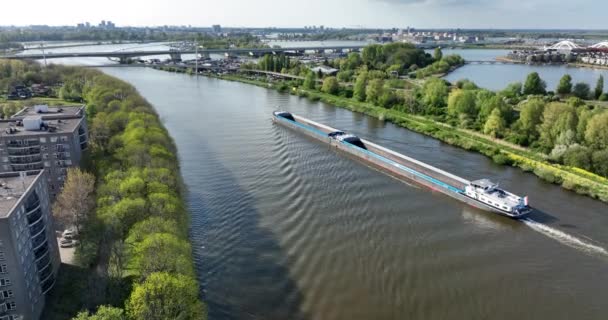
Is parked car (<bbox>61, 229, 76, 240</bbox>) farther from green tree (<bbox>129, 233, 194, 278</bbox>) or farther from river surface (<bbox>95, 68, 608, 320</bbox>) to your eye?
green tree (<bbox>129, 233, 194, 278</bbox>)

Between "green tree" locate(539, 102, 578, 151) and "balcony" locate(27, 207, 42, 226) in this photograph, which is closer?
"balcony" locate(27, 207, 42, 226)

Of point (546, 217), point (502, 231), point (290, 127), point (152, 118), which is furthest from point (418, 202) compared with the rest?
point (152, 118)

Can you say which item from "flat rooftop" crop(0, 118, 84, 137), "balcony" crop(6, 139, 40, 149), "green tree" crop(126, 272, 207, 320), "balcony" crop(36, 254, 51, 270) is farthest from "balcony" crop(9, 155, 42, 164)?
"green tree" crop(126, 272, 207, 320)

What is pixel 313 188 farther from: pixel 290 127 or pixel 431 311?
pixel 290 127

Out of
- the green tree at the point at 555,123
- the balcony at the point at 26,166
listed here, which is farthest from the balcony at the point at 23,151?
the green tree at the point at 555,123

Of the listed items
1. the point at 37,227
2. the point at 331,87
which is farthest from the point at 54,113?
the point at 331,87

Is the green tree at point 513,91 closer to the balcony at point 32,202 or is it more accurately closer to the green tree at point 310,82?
the green tree at point 310,82

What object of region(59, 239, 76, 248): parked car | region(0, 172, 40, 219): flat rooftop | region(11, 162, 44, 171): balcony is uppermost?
region(0, 172, 40, 219): flat rooftop
